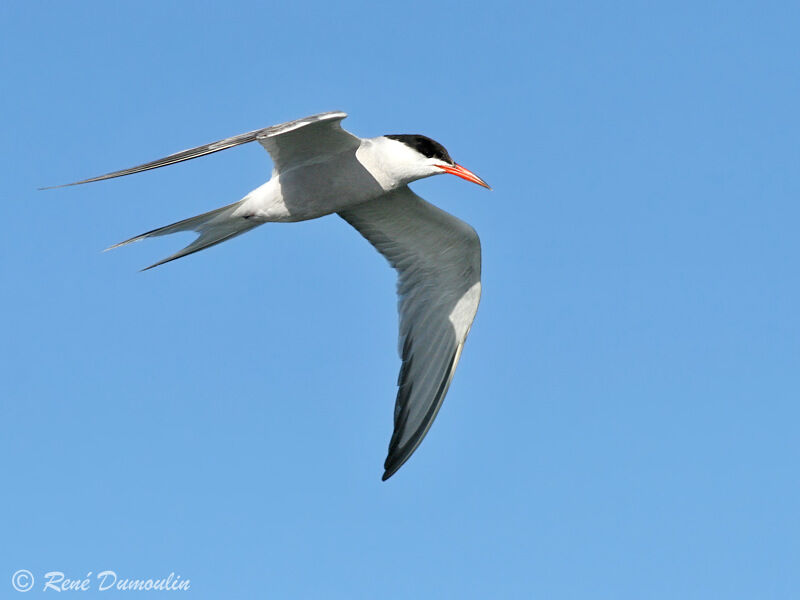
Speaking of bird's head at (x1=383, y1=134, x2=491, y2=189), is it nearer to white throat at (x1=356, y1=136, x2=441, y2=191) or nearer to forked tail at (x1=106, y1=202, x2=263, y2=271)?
white throat at (x1=356, y1=136, x2=441, y2=191)

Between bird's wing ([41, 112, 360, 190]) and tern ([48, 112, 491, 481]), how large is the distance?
0.4 inches

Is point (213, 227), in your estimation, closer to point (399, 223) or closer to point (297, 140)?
point (297, 140)

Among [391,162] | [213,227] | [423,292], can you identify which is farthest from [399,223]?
[213,227]

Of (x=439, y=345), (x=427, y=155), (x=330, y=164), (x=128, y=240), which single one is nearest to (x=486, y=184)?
(x=427, y=155)

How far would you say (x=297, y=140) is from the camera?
955cm

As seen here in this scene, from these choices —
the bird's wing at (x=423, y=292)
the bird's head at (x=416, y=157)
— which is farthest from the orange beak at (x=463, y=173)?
the bird's wing at (x=423, y=292)

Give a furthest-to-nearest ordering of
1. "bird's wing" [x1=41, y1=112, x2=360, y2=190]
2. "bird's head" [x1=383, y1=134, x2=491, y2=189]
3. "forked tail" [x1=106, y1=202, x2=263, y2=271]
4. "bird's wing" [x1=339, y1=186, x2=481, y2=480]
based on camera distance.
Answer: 1. "bird's wing" [x1=339, y1=186, x2=481, y2=480]
2. "forked tail" [x1=106, y1=202, x2=263, y2=271]
3. "bird's head" [x1=383, y1=134, x2=491, y2=189]
4. "bird's wing" [x1=41, y1=112, x2=360, y2=190]

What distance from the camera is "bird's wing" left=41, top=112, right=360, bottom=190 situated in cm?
819

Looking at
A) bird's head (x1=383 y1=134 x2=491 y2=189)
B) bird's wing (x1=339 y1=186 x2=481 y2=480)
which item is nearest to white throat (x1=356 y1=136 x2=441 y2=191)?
bird's head (x1=383 y1=134 x2=491 y2=189)

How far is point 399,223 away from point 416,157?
68.0 inches

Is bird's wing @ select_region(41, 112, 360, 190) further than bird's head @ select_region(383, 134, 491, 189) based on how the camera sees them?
No

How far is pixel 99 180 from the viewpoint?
24.9 ft

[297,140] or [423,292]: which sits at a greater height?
[297,140]

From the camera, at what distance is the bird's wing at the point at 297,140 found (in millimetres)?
8188
